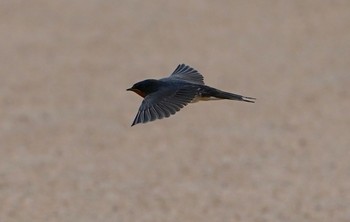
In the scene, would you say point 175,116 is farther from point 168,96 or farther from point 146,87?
point 168,96

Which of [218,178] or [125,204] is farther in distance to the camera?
[218,178]

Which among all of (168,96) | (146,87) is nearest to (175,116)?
(146,87)

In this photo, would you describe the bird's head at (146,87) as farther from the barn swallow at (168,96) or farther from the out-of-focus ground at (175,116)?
the out-of-focus ground at (175,116)

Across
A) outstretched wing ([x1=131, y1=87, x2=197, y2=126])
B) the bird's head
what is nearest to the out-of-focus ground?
the bird's head

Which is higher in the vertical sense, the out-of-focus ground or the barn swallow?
the out-of-focus ground

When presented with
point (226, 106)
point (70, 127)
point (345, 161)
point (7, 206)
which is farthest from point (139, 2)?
point (7, 206)

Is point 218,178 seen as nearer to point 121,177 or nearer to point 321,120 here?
point 121,177

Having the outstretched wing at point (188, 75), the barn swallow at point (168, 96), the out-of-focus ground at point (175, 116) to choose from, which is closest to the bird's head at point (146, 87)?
the barn swallow at point (168, 96)

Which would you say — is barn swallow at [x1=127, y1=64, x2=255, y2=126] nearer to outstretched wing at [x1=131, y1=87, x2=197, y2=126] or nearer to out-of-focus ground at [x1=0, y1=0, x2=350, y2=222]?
outstretched wing at [x1=131, y1=87, x2=197, y2=126]
